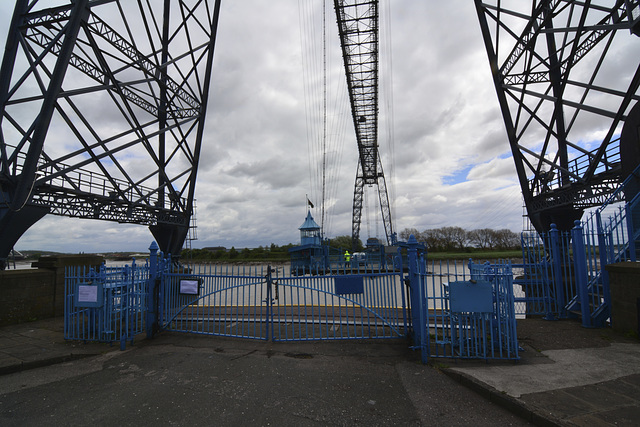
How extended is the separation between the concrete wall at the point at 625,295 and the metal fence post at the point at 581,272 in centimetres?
47

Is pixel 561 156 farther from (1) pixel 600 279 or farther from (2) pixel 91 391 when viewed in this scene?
(2) pixel 91 391

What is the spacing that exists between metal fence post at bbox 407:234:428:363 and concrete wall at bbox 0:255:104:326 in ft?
30.9

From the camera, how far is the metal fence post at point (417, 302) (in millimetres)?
5117

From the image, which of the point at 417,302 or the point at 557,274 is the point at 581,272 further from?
the point at 417,302

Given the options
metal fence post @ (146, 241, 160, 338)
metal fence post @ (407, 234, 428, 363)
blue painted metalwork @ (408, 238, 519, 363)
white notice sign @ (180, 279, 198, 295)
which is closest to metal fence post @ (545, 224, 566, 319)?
blue painted metalwork @ (408, 238, 519, 363)

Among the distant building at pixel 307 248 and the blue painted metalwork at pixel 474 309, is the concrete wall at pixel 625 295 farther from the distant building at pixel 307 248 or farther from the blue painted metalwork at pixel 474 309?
the distant building at pixel 307 248

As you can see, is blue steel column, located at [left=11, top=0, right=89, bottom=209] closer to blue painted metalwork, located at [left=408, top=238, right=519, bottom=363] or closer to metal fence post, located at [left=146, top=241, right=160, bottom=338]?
metal fence post, located at [left=146, top=241, right=160, bottom=338]

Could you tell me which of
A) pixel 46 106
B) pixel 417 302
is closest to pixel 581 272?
pixel 417 302

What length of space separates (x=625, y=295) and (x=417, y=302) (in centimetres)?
387

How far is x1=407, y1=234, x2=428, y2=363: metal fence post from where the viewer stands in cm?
512

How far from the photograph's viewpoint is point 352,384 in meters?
4.47

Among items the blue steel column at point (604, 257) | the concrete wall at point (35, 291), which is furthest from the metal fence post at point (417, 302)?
→ the concrete wall at point (35, 291)

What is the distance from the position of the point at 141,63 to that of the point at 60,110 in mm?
4842

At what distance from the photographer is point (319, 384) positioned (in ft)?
14.7
